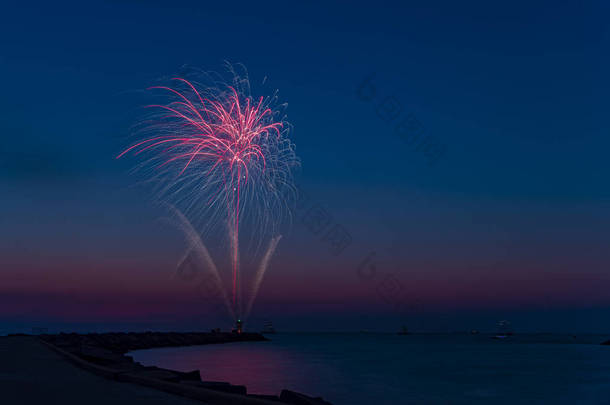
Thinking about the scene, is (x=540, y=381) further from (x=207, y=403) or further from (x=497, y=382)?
(x=207, y=403)

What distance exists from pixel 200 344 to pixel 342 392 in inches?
3832

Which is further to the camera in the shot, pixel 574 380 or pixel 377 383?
pixel 574 380

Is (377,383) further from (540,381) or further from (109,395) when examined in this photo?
(109,395)

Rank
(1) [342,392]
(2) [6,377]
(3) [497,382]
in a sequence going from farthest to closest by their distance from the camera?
1. (3) [497,382]
2. (1) [342,392]
3. (2) [6,377]

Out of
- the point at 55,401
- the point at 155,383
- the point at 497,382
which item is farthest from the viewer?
the point at 497,382

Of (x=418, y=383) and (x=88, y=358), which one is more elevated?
(x=88, y=358)

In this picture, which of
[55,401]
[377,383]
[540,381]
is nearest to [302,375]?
[377,383]

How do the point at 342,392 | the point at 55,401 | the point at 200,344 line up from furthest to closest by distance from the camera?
the point at 200,344
the point at 342,392
the point at 55,401

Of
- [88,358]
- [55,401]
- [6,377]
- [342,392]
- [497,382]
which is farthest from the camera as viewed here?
[497,382]

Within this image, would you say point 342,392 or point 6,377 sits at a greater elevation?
point 6,377

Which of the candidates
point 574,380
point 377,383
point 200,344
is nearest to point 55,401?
point 377,383

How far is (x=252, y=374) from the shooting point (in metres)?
53.2

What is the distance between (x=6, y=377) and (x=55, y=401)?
19.9ft

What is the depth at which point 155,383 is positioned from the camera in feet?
54.5
